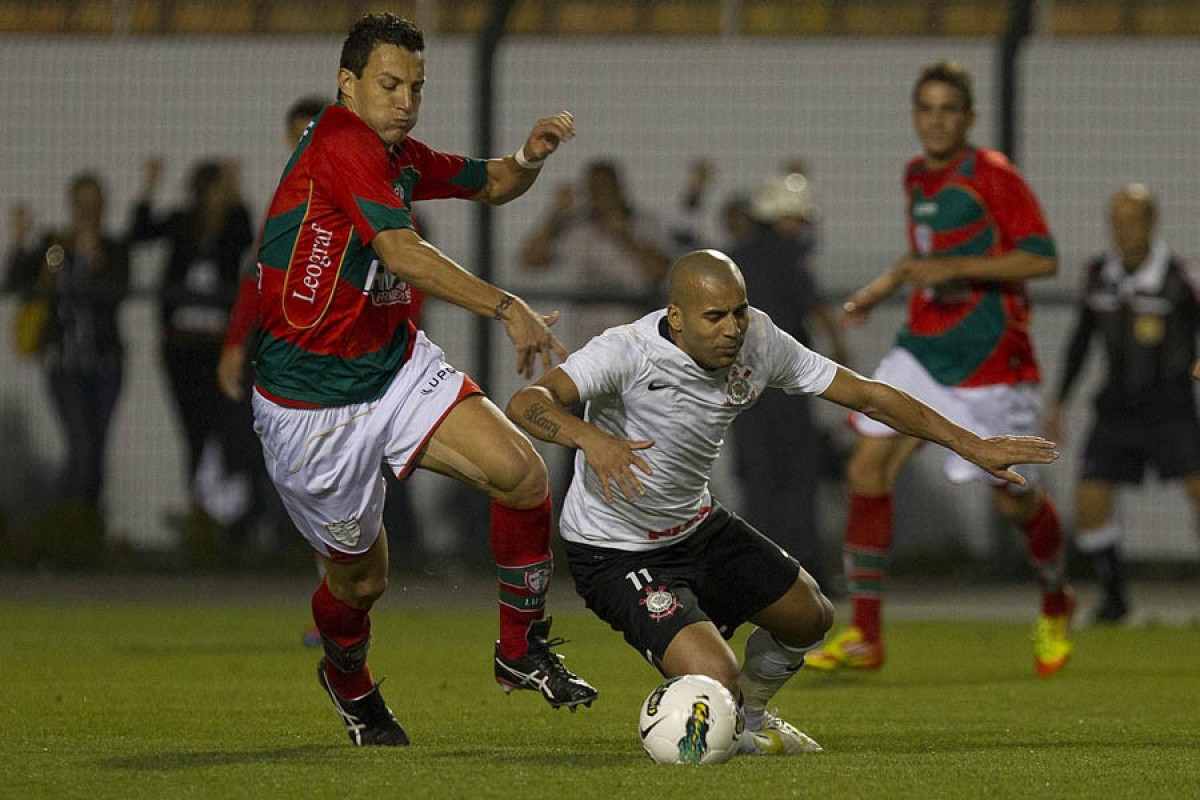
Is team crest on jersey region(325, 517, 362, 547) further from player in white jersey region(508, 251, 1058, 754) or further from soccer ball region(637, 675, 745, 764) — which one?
soccer ball region(637, 675, 745, 764)

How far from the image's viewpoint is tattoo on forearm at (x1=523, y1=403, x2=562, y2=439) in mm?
6445

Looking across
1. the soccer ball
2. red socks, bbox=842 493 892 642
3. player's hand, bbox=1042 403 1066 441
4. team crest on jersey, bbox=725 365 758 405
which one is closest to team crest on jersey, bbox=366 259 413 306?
team crest on jersey, bbox=725 365 758 405

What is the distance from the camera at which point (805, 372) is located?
705 cm

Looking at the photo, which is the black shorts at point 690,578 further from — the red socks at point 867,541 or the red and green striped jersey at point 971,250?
the red and green striped jersey at point 971,250

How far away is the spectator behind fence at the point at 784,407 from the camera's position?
12938 millimetres

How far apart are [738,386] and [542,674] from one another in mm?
Answer: 1069

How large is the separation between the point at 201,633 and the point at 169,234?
13.6 feet

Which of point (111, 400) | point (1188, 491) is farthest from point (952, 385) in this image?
point (111, 400)

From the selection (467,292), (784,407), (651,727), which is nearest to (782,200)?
(784,407)

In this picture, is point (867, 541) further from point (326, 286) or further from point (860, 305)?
point (326, 286)

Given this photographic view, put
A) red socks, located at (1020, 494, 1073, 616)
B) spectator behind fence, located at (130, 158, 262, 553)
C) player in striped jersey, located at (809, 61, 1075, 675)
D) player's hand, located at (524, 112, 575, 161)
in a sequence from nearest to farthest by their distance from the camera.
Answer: player's hand, located at (524, 112, 575, 161) < player in striped jersey, located at (809, 61, 1075, 675) < red socks, located at (1020, 494, 1073, 616) < spectator behind fence, located at (130, 158, 262, 553)

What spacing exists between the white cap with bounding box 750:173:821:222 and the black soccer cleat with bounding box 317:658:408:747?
6022 mm

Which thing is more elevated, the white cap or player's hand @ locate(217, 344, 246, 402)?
the white cap

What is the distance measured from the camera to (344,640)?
24.2 ft
